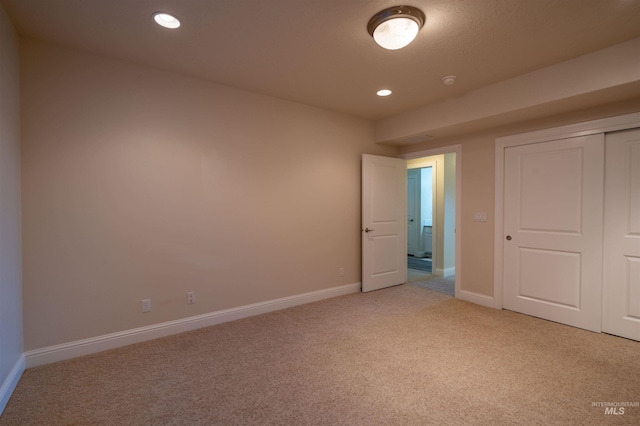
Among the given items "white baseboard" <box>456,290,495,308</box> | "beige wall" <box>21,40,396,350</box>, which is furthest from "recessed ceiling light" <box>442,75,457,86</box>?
"white baseboard" <box>456,290,495,308</box>

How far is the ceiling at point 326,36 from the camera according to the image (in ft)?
6.44

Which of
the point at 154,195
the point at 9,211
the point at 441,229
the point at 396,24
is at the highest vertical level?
the point at 396,24

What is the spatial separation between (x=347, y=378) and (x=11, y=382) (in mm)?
2315

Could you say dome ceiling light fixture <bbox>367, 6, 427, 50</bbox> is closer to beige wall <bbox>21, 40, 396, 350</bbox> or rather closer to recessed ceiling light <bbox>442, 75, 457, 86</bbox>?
recessed ceiling light <bbox>442, 75, 457, 86</bbox>

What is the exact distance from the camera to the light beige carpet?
1784 millimetres

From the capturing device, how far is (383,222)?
4.52 meters

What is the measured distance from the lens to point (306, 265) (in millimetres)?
3877

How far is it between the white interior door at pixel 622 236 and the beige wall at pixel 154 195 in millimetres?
3002

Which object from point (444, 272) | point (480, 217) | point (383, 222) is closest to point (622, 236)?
point (480, 217)

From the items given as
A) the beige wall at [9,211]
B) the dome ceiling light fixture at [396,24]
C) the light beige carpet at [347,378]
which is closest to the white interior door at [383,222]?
the light beige carpet at [347,378]

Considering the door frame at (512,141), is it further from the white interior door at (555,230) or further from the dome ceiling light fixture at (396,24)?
the dome ceiling light fixture at (396,24)

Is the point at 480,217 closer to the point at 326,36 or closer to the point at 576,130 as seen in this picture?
the point at 576,130

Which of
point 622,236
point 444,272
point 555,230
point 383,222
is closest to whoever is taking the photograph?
point 622,236

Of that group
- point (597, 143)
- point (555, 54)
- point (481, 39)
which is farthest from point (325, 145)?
point (597, 143)
